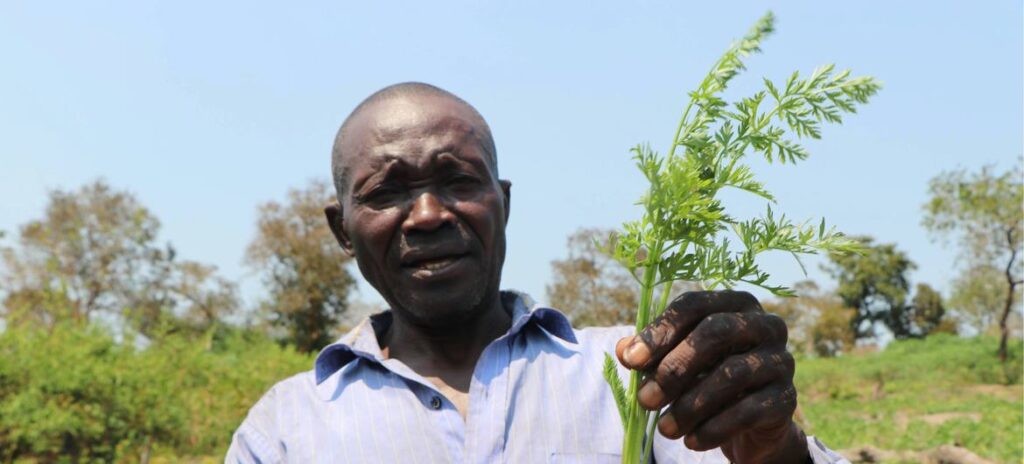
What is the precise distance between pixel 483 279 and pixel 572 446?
490 millimetres

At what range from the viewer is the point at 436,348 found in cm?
274

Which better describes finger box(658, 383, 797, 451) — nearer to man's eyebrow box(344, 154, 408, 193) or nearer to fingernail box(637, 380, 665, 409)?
fingernail box(637, 380, 665, 409)

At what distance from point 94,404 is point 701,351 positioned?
11192mm

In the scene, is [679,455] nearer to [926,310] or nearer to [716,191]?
[716,191]

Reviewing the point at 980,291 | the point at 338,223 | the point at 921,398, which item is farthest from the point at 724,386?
the point at 980,291

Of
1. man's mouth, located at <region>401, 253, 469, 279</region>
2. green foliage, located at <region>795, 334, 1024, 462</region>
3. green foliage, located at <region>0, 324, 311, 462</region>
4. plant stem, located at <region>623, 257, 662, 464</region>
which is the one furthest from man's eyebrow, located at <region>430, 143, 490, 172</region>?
green foliage, located at <region>795, 334, 1024, 462</region>

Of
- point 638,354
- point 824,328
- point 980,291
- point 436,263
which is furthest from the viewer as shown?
point 824,328

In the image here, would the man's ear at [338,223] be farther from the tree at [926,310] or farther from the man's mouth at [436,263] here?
the tree at [926,310]

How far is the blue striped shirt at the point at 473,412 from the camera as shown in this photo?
239 cm

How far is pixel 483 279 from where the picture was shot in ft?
8.46

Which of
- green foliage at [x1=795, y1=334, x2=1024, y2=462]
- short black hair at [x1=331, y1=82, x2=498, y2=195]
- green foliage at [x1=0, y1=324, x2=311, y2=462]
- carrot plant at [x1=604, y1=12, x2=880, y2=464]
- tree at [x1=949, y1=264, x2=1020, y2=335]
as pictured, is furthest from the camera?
tree at [x1=949, y1=264, x2=1020, y2=335]

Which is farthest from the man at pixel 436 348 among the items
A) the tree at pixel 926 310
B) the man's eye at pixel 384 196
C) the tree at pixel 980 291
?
the tree at pixel 926 310

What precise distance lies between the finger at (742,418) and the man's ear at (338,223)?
4.44 feet

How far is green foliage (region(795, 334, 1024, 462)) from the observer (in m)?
14.1
